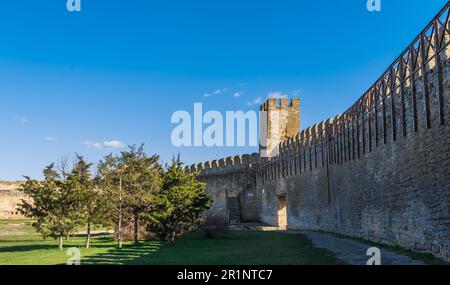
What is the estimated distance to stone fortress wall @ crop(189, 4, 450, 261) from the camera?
11273mm

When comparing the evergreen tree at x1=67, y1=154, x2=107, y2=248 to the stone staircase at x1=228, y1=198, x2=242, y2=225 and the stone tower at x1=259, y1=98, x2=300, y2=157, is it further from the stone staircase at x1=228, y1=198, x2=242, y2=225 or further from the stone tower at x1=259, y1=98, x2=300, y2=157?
the stone tower at x1=259, y1=98, x2=300, y2=157

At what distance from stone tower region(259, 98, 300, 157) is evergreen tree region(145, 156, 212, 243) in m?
19.1

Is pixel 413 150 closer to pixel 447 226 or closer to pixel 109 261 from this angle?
pixel 447 226

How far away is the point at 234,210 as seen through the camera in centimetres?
3753

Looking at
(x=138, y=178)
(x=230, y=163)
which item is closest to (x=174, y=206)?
(x=138, y=178)

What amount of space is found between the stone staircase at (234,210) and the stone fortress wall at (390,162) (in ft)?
19.2

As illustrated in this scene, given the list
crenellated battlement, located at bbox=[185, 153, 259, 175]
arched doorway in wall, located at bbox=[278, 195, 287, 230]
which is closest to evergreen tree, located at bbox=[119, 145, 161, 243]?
arched doorway in wall, located at bbox=[278, 195, 287, 230]

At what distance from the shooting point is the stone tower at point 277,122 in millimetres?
41562

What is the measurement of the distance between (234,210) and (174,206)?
16500mm

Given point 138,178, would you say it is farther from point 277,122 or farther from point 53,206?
point 277,122

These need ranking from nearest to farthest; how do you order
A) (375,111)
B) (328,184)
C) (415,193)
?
(415,193) < (375,111) < (328,184)

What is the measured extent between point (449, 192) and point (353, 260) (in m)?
2.92

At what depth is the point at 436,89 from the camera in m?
11.4
